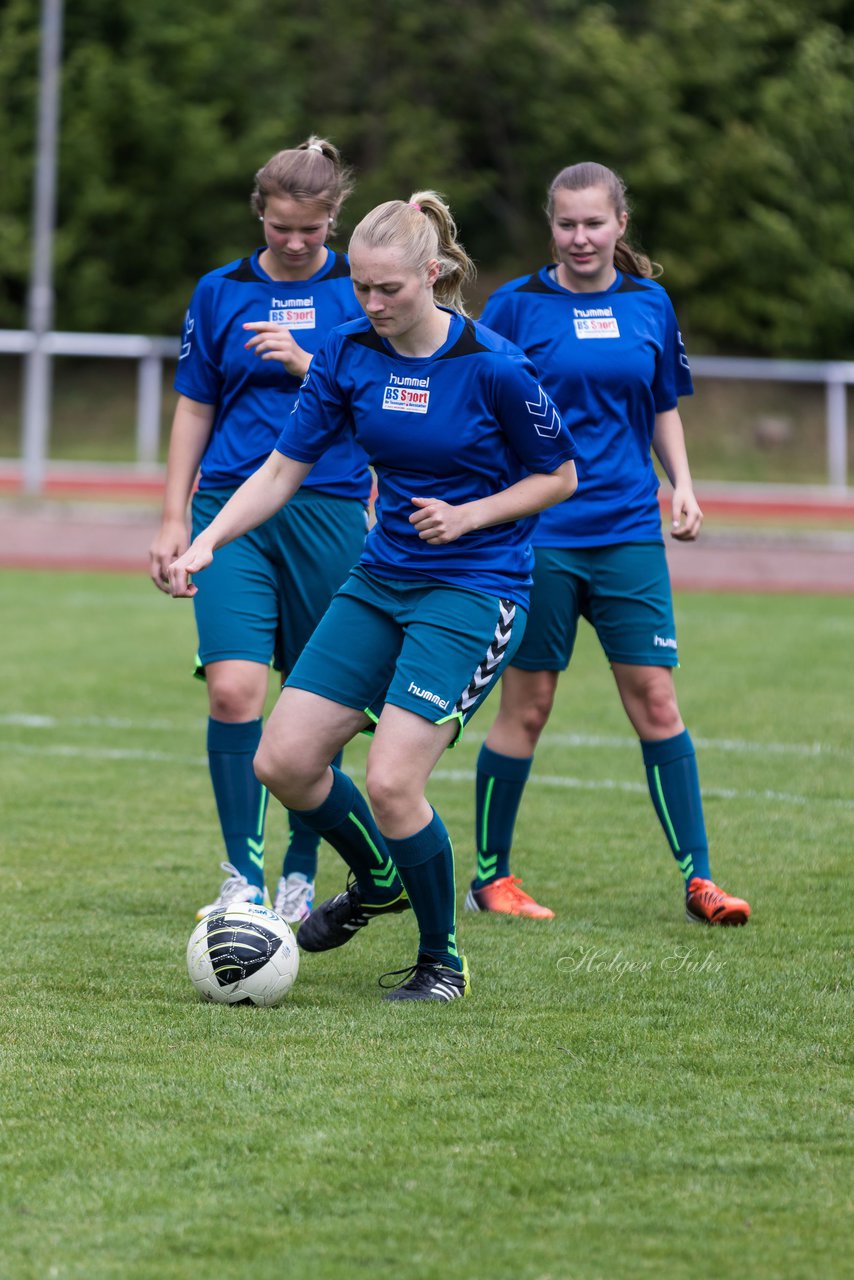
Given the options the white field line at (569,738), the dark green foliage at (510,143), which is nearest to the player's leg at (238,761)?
the white field line at (569,738)

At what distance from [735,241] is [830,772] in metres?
23.5

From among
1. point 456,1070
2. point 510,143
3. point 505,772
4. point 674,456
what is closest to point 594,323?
point 674,456

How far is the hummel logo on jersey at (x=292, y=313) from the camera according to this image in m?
5.61

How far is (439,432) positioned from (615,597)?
1300 mm

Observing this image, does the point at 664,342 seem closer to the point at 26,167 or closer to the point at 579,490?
the point at 579,490

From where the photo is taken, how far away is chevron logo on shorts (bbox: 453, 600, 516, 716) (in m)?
4.63

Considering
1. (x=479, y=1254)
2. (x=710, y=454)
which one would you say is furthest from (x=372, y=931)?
(x=710, y=454)

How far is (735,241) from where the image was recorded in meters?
30.1

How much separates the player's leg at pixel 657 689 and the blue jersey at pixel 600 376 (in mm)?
111

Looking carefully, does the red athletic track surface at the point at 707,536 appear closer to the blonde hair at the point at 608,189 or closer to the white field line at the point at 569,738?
the white field line at the point at 569,738

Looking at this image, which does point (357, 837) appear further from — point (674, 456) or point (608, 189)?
point (608, 189)

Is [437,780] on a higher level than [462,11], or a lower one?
lower

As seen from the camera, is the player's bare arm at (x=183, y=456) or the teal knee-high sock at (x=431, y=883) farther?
the player's bare arm at (x=183, y=456)

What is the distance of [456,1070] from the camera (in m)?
4.06
